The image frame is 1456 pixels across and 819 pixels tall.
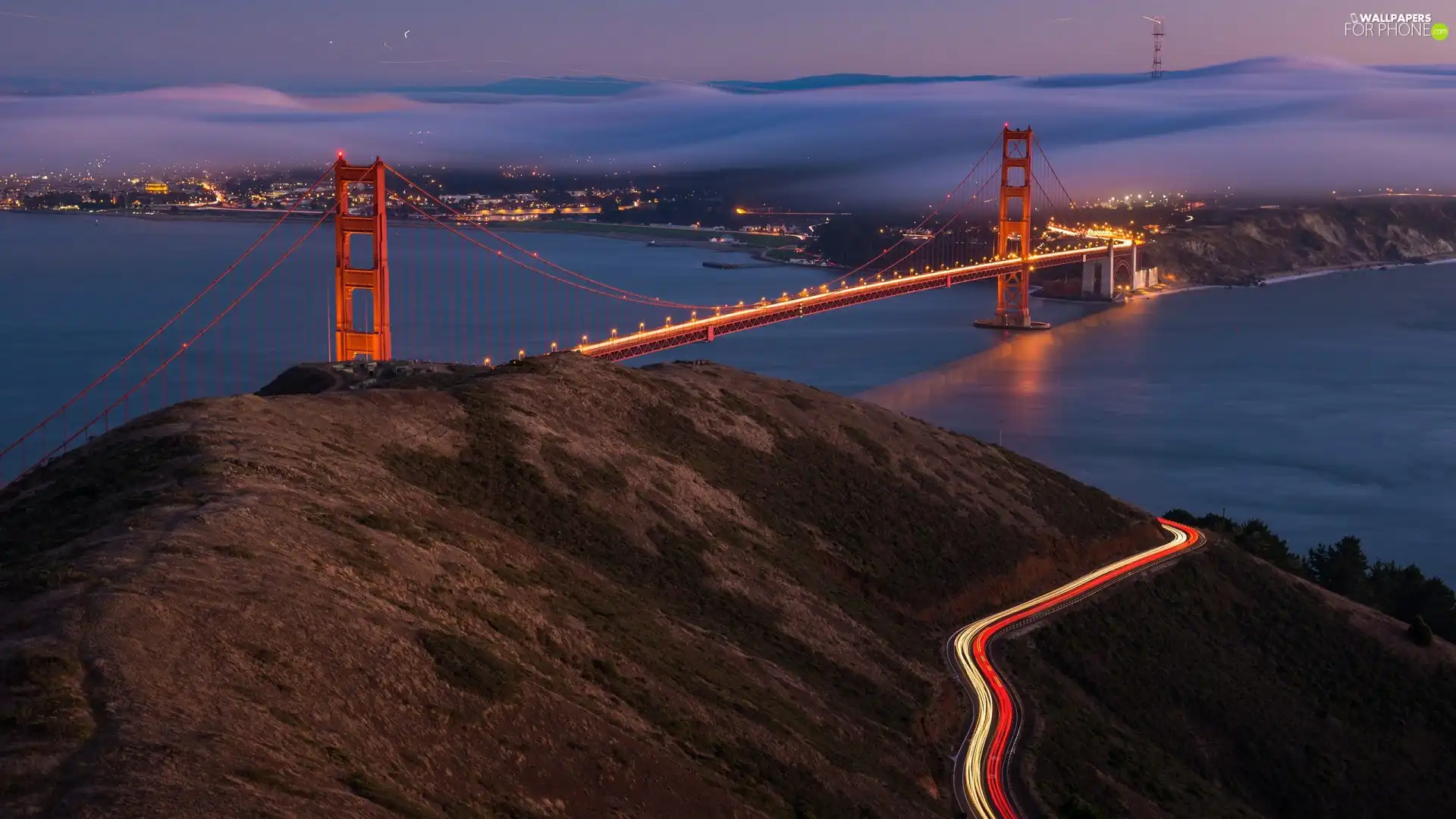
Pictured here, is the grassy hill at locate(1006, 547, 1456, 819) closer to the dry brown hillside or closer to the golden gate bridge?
the dry brown hillside

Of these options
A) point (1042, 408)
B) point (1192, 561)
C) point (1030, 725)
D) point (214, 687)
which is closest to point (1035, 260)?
point (1042, 408)

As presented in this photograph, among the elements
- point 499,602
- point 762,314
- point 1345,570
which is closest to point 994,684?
point 499,602

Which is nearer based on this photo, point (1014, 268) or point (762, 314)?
point (762, 314)

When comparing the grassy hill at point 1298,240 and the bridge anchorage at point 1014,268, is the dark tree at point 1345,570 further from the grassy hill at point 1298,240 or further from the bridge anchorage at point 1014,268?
the grassy hill at point 1298,240

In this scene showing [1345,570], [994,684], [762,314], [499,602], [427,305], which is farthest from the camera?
[427,305]

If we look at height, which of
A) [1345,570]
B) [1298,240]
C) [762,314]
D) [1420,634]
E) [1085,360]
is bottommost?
[1345,570]

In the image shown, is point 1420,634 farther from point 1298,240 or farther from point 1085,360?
point 1298,240
